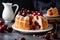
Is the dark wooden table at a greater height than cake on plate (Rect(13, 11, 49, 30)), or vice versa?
cake on plate (Rect(13, 11, 49, 30))

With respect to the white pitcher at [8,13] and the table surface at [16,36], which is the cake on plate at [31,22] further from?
the white pitcher at [8,13]

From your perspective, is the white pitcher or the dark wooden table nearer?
the dark wooden table

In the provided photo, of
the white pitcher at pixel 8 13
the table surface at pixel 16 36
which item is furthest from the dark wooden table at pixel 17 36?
the white pitcher at pixel 8 13

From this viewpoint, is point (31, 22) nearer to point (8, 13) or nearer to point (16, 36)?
point (16, 36)

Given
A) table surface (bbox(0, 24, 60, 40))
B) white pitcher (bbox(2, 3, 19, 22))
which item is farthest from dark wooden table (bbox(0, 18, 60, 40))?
white pitcher (bbox(2, 3, 19, 22))

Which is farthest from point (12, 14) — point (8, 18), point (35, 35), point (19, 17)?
point (35, 35)

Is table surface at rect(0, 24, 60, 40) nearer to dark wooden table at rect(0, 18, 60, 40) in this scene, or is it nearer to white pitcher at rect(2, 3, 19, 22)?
dark wooden table at rect(0, 18, 60, 40)

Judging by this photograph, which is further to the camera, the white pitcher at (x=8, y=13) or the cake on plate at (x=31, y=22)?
the white pitcher at (x=8, y=13)

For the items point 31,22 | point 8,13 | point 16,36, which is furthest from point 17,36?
point 8,13

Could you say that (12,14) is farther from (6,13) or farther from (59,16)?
(59,16)

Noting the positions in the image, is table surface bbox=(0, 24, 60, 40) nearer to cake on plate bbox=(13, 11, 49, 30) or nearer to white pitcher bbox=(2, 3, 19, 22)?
cake on plate bbox=(13, 11, 49, 30)

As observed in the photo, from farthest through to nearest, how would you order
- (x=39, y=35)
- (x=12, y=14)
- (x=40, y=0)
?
(x=40, y=0) → (x=12, y=14) → (x=39, y=35)

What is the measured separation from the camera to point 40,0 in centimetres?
160

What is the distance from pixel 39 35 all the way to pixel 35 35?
2 cm
